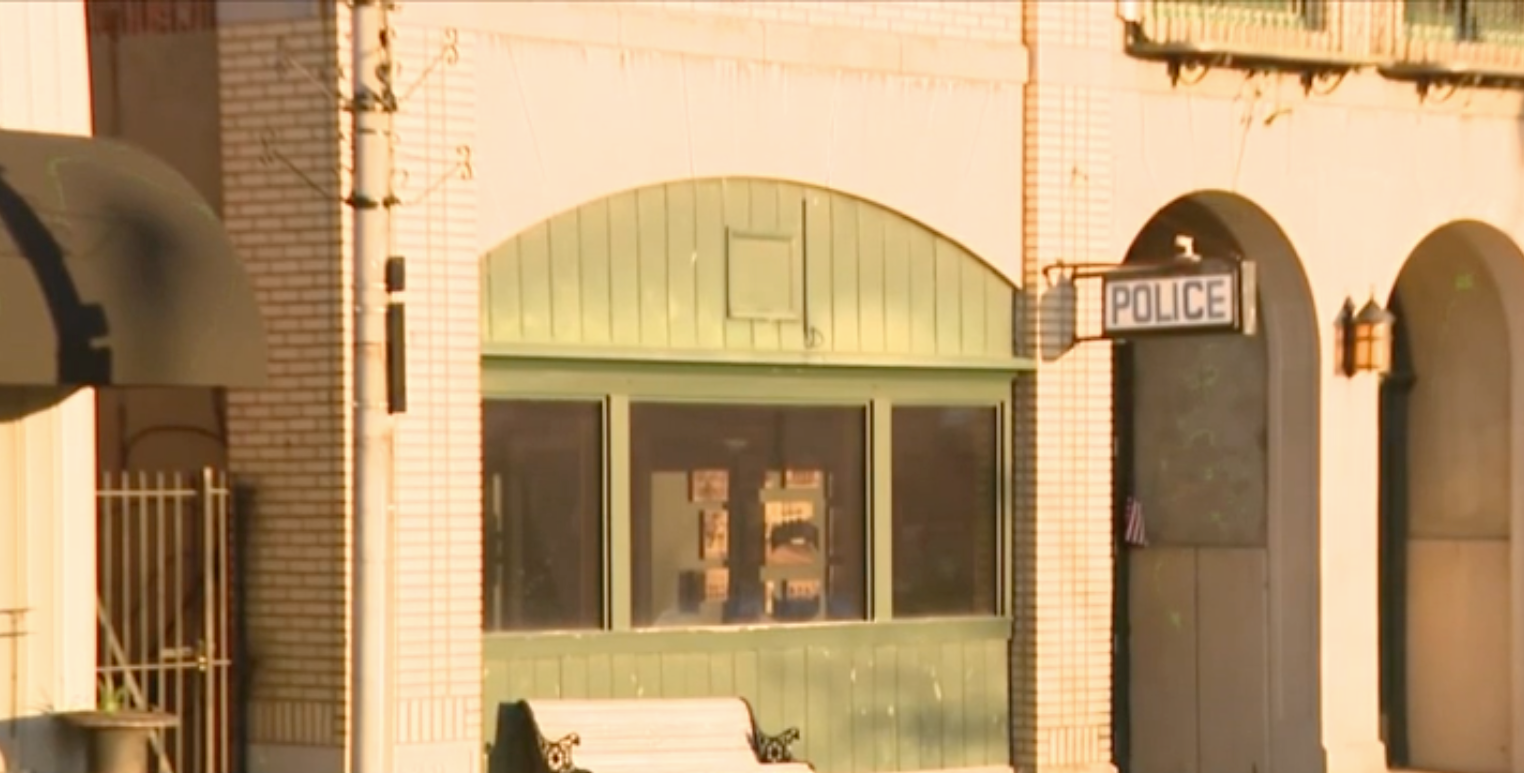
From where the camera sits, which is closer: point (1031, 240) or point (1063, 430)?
point (1031, 240)

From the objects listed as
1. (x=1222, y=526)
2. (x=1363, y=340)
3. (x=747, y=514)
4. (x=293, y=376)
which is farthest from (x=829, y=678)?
(x=1363, y=340)

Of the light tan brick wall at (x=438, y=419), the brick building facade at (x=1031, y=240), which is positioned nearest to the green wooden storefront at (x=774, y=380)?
the brick building facade at (x=1031, y=240)

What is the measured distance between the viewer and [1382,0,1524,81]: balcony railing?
68.1ft

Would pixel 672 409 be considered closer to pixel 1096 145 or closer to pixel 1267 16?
pixel 1096 145

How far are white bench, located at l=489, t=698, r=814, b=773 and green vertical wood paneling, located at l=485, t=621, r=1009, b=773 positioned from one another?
0.17 metres

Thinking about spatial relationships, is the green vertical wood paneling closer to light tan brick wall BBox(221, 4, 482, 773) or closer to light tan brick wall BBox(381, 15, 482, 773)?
light tan brick wall BBox(381, 15, 482, 773)

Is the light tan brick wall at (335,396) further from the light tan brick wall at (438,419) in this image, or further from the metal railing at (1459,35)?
the metal railing at (1459,35)

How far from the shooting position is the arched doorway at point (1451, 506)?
2197 centimetres

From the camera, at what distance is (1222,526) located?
823 inches

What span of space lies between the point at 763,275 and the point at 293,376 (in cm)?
305

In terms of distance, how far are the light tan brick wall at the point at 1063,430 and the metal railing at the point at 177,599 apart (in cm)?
533

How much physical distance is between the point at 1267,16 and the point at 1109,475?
323 cm

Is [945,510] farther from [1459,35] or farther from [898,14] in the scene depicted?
[1459,35]

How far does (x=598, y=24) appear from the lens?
1672 centimetres
